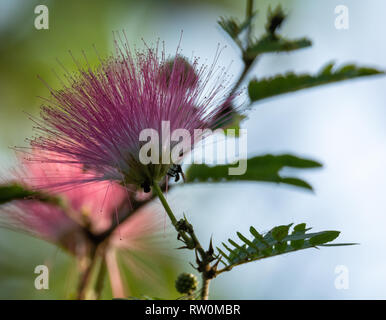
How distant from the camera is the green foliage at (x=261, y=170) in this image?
233cm

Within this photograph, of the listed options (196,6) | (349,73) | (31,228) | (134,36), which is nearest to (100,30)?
(134,36)

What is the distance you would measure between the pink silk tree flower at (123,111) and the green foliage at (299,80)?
0.31 meters

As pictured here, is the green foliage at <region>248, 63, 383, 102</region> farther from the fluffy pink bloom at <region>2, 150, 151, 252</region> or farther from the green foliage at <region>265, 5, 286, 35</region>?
the fluffy pink bloom at <region>2, 150, 151, 252</region>

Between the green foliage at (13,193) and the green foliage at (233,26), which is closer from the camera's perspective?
the green foliage at (13,193)

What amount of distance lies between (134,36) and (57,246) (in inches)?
135

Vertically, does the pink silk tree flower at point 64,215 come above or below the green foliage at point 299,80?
below

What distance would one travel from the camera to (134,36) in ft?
18.5

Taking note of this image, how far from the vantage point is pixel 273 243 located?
173 centimetres

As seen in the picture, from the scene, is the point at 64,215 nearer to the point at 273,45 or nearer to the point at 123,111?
the point at 123,111

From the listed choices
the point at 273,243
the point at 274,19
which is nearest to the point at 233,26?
the point at 274,19

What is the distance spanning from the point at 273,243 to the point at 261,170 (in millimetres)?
638
